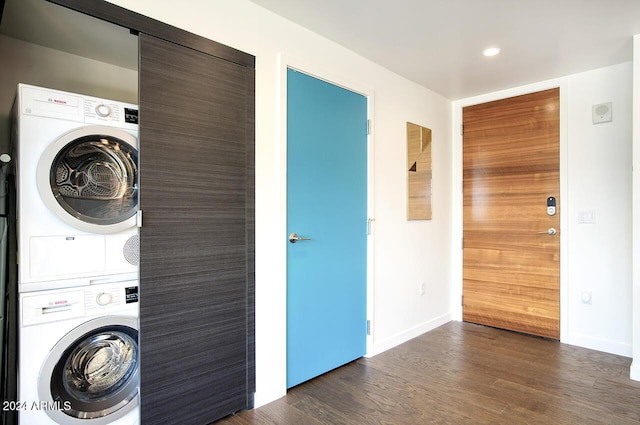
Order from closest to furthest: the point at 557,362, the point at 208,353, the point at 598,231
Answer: the point at 208,353
the point at 557,362
the point at 598,231

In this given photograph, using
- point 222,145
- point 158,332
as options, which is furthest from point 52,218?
point 222,145

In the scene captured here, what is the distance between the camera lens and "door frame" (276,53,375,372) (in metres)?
2.24

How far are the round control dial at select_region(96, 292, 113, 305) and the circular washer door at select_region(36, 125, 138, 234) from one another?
283 mm

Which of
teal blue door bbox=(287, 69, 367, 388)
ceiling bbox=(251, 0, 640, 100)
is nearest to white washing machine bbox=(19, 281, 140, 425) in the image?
teal blue door bbox=(287, 69, 367, 388)

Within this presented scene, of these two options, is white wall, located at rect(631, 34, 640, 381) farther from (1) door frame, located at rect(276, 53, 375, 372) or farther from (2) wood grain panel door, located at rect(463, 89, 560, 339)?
(1) door frame, located at rect(276, 53, 375, 372)

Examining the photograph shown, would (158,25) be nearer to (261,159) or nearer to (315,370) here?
(261,159)

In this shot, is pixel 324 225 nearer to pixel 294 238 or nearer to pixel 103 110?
pixel 294 238

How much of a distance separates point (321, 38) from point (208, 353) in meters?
2.15

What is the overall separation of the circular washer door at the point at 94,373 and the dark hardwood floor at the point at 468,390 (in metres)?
0.57

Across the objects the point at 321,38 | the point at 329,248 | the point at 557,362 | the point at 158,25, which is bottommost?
the point at 557,362

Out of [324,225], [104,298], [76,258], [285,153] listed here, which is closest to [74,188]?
[76,258]

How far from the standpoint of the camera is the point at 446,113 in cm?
389

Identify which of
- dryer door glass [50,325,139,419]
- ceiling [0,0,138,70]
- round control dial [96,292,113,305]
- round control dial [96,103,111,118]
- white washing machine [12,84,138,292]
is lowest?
dryer door glass [50,325,139,419]

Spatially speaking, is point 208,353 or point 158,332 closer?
point 158,332
